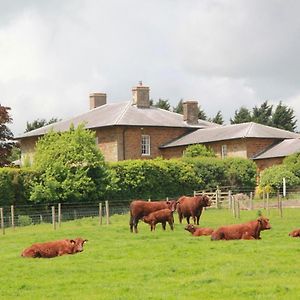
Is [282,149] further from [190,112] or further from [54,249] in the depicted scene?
[54,249]

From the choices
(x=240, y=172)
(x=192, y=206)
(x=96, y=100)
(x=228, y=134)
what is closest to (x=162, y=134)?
(x=228, y=134)

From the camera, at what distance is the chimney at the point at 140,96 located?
70625 mm

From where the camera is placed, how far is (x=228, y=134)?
2591 inches

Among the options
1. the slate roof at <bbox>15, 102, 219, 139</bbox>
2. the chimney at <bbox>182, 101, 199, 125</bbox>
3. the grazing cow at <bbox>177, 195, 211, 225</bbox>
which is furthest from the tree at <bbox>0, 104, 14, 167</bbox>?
the grazing cow at <bbox>177, 195, 211, 225</bbox>

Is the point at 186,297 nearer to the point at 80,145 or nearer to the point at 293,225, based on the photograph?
the point at 293,225

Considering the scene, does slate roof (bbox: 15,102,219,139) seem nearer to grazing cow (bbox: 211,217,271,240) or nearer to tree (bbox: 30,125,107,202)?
tree (bbox: 30,125,107,202)

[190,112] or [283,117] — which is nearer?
[190,112]

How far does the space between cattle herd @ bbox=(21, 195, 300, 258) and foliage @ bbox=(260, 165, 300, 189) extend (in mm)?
23063

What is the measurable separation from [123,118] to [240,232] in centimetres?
4295

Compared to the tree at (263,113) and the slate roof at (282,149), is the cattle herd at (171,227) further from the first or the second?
the tree at (263,113)

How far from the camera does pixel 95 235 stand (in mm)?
28188

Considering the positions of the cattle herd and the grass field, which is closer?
the grass field

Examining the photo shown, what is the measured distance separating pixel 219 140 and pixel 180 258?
46011 mm

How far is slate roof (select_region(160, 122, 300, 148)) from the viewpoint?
64.9 metres
